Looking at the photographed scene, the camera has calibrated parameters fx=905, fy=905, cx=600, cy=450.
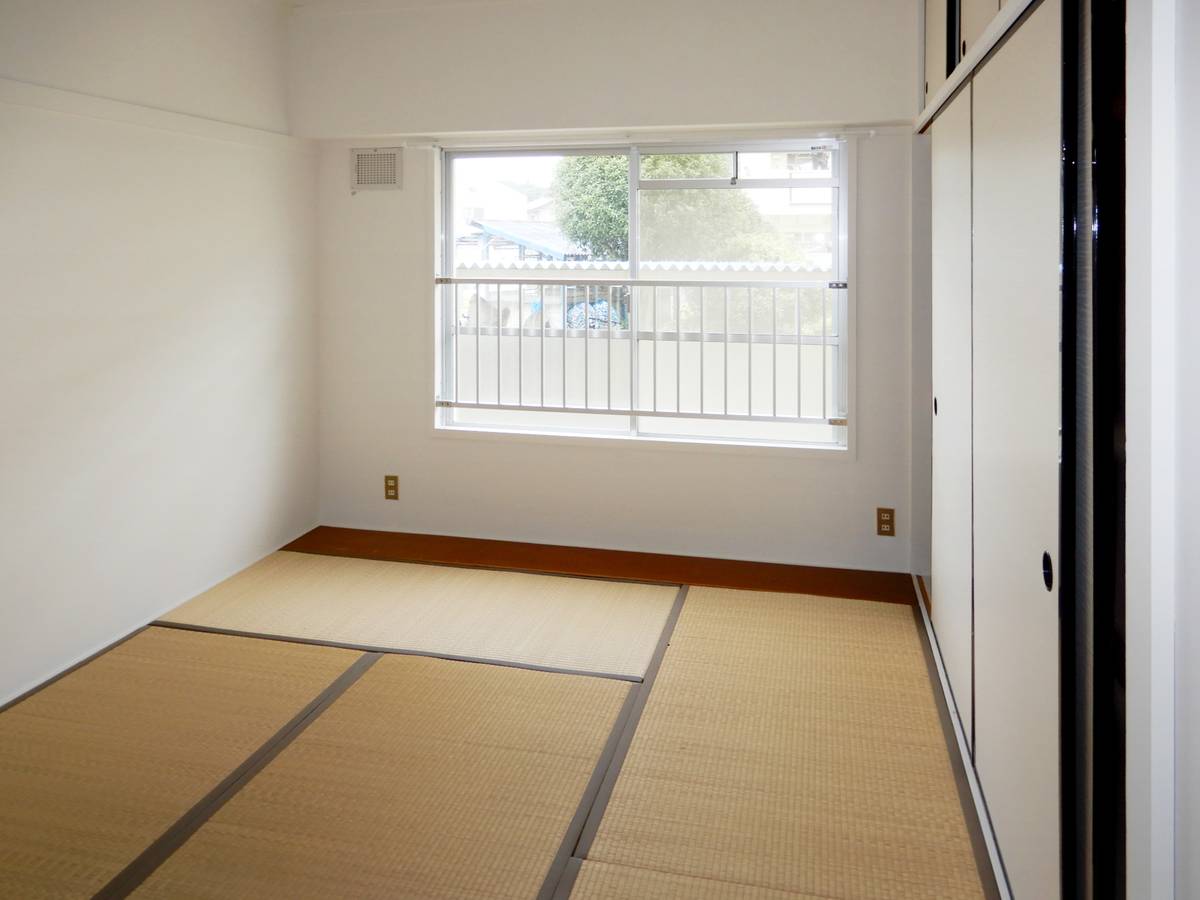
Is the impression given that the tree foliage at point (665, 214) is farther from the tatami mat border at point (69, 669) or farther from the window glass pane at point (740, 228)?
the tatami mat border at point (69, 669)

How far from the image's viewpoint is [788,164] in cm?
379

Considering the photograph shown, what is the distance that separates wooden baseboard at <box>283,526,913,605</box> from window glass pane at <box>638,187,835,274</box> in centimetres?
127

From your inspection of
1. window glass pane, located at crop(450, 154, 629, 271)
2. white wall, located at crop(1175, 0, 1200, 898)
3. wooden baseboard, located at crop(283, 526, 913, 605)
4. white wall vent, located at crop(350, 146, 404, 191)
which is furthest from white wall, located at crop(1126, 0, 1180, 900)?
white wall vent, located at crop(350, 146, 404, 191)

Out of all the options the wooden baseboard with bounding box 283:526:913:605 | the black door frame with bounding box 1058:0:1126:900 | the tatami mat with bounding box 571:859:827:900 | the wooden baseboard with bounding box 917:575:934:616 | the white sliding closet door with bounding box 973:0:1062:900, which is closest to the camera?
the black door frame with bounding box 1058:0:1126:900

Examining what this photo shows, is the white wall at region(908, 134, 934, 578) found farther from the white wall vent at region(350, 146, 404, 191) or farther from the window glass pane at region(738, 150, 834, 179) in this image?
the white wall vent at region(350, 146, 404, 191)

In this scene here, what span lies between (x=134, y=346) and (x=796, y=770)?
2.55m

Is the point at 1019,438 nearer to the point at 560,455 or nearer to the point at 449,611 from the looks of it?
the point at 449,611

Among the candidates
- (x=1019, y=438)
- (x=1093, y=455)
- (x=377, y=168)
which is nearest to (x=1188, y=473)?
(x=1093, y=455)

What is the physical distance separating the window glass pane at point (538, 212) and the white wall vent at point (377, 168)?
255mm

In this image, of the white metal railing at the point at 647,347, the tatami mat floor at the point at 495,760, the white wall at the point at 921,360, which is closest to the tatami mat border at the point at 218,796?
the tatami mat floor at the point at 495,760

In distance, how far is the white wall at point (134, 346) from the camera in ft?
8.82

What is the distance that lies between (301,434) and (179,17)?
5.84 ft

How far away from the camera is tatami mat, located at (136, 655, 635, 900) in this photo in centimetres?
186

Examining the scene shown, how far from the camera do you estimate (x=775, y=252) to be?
3836 millimetres
